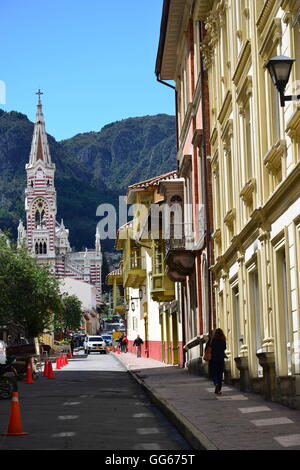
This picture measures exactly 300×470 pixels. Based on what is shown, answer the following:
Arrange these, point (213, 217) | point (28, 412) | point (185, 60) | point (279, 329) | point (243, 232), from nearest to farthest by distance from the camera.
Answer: point (279, 329) < point (28, 412) < point (243, 232) < point (213, 217) < point (185, 60)

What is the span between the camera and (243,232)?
20.2 metres

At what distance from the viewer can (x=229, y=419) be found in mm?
14477

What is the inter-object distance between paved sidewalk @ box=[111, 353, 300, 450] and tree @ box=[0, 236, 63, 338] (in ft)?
124

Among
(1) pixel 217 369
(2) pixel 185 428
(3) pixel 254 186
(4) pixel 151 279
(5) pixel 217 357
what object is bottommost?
(2) pixel 185 428

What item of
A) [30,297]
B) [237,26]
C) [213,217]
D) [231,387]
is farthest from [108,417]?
[30,297]

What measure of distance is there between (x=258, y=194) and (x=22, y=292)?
144ft

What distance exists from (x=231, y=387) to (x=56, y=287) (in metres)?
44.2

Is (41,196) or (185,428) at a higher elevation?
(41,196)

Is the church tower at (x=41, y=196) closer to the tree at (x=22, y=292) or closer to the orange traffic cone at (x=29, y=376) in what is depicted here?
the tree at (x=22, y=292)

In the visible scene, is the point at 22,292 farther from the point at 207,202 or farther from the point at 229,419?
the point at 229,419

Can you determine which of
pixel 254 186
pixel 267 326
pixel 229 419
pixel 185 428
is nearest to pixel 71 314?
pixel 254 186

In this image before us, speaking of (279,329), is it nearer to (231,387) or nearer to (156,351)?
(231,387)

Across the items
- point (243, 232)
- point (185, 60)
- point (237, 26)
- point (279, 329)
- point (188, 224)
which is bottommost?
point (279, 329)

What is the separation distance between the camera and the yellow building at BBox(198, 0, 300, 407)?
15.3m
